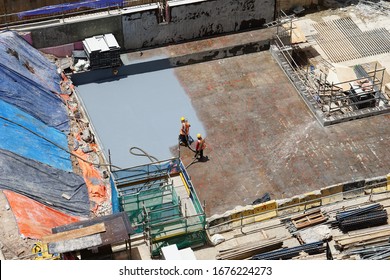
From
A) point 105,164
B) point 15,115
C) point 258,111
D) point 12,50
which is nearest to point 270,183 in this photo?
A: point 258,111

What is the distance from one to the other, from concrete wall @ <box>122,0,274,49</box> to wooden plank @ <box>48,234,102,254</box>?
1780 centimetres

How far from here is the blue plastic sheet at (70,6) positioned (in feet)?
134

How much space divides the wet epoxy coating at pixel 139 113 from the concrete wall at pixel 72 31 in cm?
289

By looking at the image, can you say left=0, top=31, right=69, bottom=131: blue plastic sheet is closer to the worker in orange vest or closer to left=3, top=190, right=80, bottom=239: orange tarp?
the worker in orange vest

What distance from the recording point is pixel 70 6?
41375 mm

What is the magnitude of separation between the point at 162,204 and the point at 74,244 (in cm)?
659

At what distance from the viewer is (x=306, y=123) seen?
37.8 meters

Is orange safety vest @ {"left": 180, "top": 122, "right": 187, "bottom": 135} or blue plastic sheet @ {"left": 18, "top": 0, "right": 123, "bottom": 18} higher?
blue plastic sheet @ {"left": 18, "top": 0, "right": 123, "bottom": 18}

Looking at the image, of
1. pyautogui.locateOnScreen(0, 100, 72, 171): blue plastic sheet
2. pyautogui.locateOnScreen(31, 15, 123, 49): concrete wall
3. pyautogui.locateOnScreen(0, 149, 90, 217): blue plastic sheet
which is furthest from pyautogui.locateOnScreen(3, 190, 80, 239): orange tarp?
pyautogui.locateOnScreen(31, 15, 123, 49): concrete wall

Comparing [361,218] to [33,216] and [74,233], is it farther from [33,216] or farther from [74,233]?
[33,216]

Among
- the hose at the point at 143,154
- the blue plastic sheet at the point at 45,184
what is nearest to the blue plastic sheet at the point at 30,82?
the hose at the point at 143,154

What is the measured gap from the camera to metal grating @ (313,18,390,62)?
140ft

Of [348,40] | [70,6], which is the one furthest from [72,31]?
[348,40]

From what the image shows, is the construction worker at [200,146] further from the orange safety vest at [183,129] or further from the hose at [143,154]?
the hose at [143,154]
